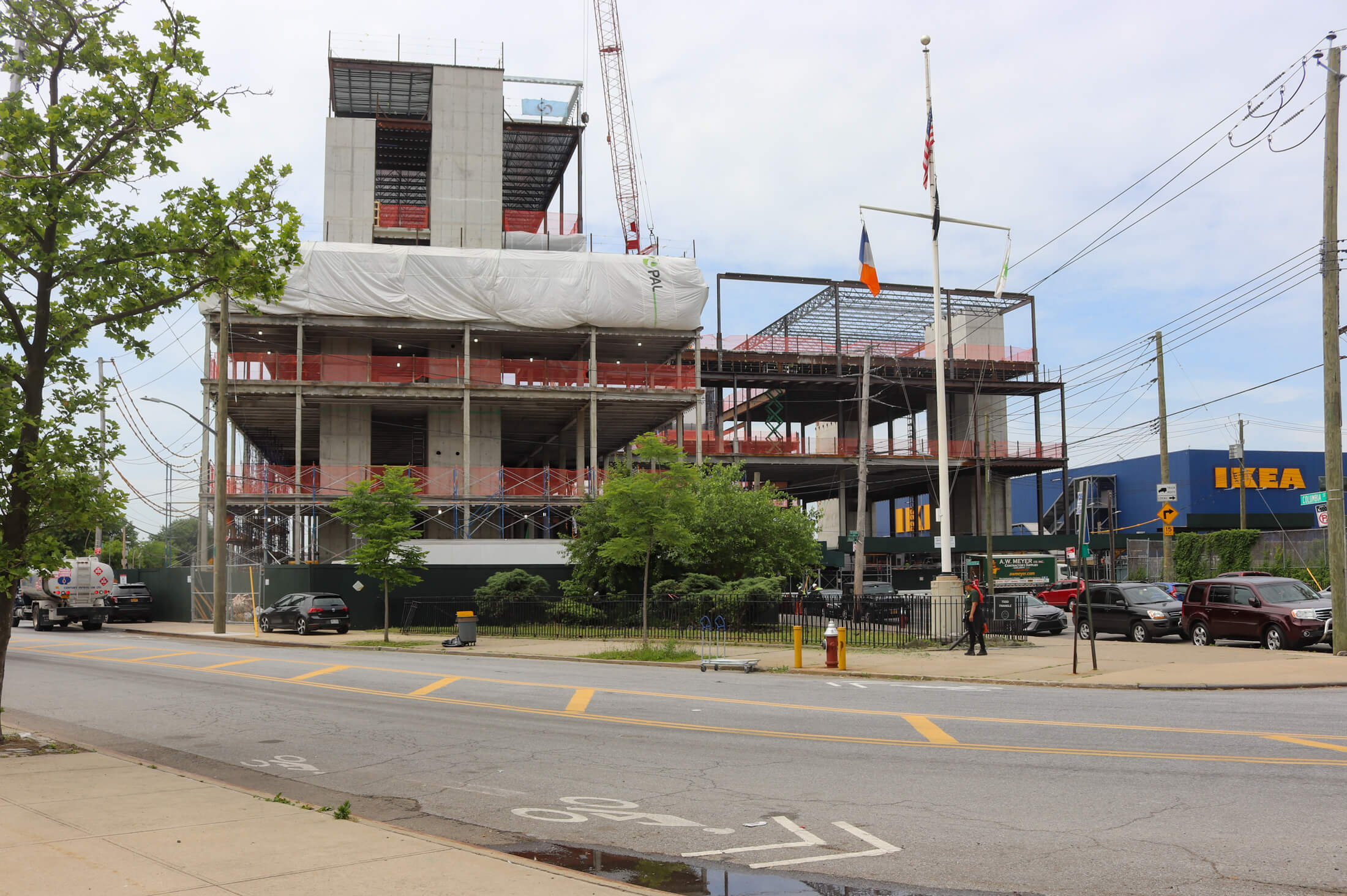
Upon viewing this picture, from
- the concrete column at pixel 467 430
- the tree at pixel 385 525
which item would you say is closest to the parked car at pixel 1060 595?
the concrete column at pixel 467 430

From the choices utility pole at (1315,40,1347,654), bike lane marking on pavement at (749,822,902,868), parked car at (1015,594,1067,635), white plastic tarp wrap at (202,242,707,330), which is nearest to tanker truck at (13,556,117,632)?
white plastic tarp wrap at (202,242,707,330)

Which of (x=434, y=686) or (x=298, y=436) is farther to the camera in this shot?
(x=298, y=436)

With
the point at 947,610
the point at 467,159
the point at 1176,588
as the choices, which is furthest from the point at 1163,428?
the point at 467,159

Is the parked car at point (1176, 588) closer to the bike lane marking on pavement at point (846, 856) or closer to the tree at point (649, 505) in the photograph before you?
the tree at point (649, 505)

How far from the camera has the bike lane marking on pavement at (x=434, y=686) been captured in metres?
17.2

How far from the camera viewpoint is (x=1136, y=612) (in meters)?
26.7

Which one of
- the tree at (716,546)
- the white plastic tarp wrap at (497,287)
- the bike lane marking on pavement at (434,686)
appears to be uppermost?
the white plastic tarp wrap at (497,287)

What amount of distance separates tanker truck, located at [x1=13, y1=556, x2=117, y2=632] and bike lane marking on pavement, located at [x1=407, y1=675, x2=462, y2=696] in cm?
2489

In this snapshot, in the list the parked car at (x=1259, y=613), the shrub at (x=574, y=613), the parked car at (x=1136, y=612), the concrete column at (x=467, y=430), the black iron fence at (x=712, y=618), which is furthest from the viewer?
the concrete column at (x=467, y=430)

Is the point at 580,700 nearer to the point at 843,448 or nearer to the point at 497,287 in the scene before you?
the point at 497,287

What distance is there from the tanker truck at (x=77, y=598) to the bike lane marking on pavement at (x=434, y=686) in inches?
980

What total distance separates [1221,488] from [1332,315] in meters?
52.4

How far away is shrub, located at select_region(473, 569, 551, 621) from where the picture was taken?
32844 millimetres

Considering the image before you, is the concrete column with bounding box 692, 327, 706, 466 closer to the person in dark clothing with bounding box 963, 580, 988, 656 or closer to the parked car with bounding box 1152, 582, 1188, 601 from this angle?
the parked car with bounding box 1152, 582, 1188, 601
